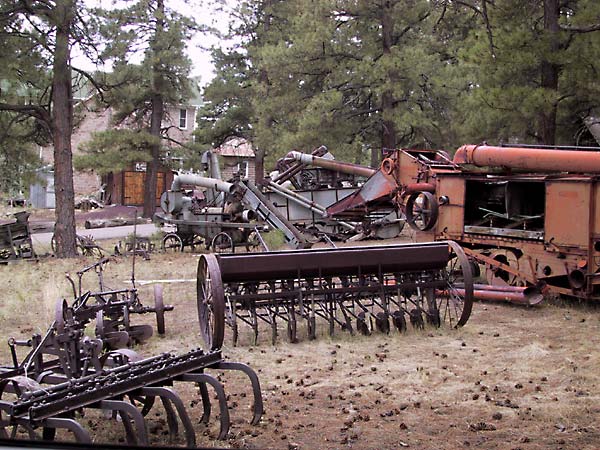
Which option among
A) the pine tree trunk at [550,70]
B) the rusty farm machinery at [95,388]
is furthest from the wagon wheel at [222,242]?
the rusty farm machinery at [95,388]

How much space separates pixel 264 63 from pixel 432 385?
15.5 metres

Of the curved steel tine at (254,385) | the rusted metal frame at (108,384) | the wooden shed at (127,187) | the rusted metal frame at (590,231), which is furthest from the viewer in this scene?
the wooden shed at (127,187)

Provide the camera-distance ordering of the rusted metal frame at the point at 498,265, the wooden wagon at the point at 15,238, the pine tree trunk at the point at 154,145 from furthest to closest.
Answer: the pine tree trunk at the point at 154,145
the wooden wagon at the point at 15,238
the rusted metal frame at the point at 498,265

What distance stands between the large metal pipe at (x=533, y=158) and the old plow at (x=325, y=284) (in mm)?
1857

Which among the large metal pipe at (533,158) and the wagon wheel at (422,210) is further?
the wagon wheel at (422,210)

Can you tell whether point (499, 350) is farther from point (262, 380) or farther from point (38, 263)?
point (38, 263)

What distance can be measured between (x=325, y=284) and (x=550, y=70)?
6.91m

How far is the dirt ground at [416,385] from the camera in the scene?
4.65 meters

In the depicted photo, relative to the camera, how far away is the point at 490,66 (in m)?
12.7

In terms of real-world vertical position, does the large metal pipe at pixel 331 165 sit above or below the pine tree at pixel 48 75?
below

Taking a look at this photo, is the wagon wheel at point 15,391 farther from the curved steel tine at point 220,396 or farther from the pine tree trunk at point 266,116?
the pine tree trunk at point 266,116

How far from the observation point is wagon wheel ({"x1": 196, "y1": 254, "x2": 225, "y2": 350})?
677 centimetres

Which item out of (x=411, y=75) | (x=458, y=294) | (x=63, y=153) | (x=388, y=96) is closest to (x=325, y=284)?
(x=458, y=294)

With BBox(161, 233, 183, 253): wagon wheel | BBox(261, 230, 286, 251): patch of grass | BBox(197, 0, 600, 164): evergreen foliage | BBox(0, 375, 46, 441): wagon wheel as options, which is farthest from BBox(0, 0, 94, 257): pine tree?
BBox(0, 375, 46, 441): wagon wheel
